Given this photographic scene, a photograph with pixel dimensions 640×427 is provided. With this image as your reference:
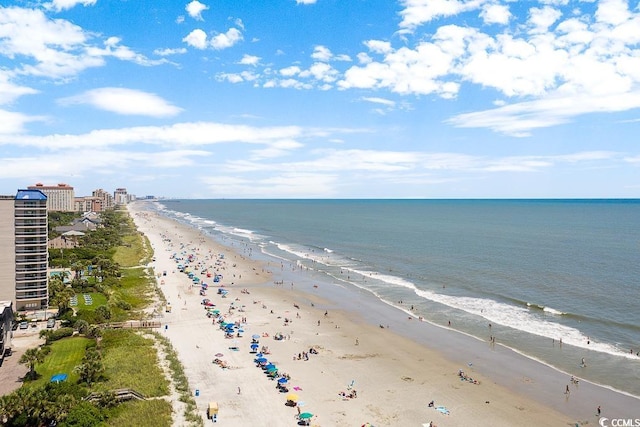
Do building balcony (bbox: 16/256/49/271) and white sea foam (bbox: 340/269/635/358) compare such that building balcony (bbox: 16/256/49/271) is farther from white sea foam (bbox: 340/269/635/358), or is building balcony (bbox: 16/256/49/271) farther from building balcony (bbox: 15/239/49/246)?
white sea foam (bbox: 340/269/635/358)

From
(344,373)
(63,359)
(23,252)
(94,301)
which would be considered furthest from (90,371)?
(94,301)

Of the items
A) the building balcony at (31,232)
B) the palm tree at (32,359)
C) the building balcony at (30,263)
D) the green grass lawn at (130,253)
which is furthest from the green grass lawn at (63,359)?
the green grass lawn at (130,253)

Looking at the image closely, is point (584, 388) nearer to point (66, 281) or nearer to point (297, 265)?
point (297, 265)

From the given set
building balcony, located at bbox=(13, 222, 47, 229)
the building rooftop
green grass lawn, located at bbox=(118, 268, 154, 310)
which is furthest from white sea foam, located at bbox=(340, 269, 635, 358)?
the building rooftop

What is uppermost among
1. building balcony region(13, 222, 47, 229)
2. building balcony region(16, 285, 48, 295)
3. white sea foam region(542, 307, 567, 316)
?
building balcony region(13, 222, 47, 229)

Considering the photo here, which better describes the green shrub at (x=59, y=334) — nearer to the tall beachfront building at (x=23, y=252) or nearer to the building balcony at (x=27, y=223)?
the tall beachfront building at (x=23, y=252)

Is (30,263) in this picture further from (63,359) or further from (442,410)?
(442,410)
